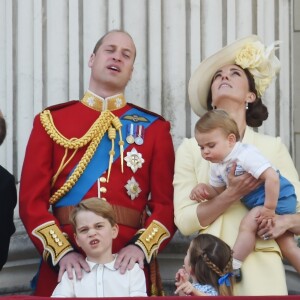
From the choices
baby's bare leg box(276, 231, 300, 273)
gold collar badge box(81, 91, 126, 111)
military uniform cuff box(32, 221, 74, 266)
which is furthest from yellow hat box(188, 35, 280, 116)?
military uniform cuff box(32, 221, 74, 266)

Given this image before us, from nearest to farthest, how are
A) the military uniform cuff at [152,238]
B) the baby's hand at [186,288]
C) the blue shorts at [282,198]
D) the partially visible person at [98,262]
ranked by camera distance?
the baby's hand at [186,288]
the partially visible person at [98,262]
the blue shorts at [282,198]
the military uniform cuff at [152,238]

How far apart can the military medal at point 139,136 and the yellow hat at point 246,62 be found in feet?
0.98

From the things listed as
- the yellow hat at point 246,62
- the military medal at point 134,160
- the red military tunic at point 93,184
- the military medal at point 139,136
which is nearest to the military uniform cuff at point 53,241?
the red military tunic at point 93,184

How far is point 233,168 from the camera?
6762 mm

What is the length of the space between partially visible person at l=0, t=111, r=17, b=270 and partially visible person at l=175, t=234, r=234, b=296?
2.94 ft

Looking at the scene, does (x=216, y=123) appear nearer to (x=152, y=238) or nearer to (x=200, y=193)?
(x=200, y=193)

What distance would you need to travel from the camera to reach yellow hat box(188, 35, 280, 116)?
7168 millimetres

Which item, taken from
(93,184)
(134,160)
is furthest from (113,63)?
(93,184)

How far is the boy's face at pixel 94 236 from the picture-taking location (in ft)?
22.0

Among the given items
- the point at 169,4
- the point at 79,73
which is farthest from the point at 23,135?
the point at 169,4

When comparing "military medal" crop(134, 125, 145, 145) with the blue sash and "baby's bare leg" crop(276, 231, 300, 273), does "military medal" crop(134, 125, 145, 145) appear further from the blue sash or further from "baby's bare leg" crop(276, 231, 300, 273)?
"baby's bare leg" crop(276, 231, 300, 273)

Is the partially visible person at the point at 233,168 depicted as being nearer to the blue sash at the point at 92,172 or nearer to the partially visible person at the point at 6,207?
the blue sash at the point at 92,172

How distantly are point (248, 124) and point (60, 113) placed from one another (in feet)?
2.64

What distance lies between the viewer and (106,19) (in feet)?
25.7
